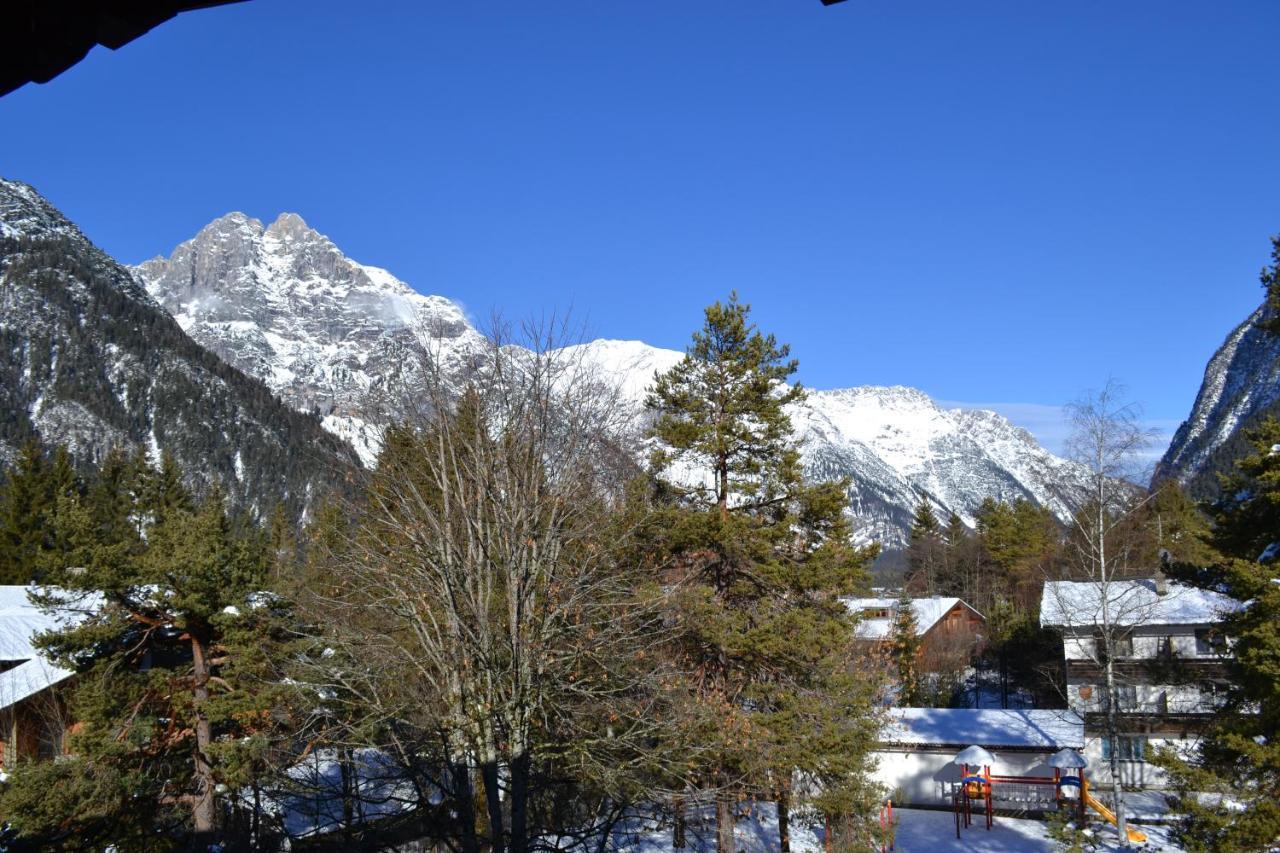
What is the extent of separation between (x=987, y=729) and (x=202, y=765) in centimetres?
2650

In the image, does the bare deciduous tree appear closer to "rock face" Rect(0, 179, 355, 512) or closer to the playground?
the playground

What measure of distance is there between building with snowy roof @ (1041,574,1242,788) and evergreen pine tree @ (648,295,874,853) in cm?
1426

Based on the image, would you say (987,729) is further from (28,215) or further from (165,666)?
(28,215)

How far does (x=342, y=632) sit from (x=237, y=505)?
380 feet

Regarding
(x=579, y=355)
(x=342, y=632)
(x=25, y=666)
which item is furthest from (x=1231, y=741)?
(x=25, y=666)

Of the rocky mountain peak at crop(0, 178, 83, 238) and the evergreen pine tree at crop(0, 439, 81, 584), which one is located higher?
the rocky mountain peak at crop(0, 178, 83, 238)

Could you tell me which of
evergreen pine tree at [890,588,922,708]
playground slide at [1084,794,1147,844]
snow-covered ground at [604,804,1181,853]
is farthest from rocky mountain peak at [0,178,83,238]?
playground slide at [1084,794,1147,844]

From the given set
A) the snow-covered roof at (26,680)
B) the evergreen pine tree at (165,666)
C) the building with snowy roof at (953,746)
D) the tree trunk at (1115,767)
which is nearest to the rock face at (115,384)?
the snow-covered roof at (26,680)

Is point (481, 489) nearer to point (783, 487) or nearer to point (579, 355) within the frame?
point (579, 355)

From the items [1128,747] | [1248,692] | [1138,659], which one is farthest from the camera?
[1128,747]

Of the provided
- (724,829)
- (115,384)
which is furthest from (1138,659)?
(115,384)

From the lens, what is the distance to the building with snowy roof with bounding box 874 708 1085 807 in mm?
32188

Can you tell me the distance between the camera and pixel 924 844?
2608 centimetres

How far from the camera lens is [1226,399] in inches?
6078
